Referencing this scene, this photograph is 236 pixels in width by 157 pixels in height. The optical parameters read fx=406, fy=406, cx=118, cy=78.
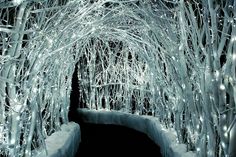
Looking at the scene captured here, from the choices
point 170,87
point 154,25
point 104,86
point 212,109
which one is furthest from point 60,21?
point 104,86

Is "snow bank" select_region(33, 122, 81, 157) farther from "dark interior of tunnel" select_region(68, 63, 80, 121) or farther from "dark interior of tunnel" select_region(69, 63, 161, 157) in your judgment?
"dark interior of tunnel" select_region(68, 63, 80, 121)

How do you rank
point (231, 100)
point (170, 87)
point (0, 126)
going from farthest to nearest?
point (170, 87) < point (0, 126) < point (231, 100)

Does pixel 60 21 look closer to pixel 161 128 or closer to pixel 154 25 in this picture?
pixel 154 25

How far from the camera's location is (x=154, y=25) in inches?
334

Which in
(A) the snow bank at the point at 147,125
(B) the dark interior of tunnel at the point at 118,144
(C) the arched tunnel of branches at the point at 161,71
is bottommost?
(B) the dark interior of tunnel at the point at 118,144

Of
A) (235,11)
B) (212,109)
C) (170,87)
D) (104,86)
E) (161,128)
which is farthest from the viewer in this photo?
(104,86)

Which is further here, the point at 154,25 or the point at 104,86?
the point at 104,86

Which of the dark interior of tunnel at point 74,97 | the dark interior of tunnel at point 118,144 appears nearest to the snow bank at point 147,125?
the dark interior of tunnel at point 118,144

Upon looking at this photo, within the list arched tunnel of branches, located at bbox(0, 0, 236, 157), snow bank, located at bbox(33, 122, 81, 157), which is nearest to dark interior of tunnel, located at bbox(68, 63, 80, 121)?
arched tunnel of branches, located at bbox(0, 0, 236, 157)

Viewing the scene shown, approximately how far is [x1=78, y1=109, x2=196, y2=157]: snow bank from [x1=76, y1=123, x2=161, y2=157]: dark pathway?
0.25 metres

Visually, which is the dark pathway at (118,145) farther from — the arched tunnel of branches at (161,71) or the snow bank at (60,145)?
the arched tunnel of branches at (161,71)

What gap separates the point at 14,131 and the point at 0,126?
0.72 ft

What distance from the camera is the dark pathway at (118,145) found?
902 cm

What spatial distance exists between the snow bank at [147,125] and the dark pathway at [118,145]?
25 cm
